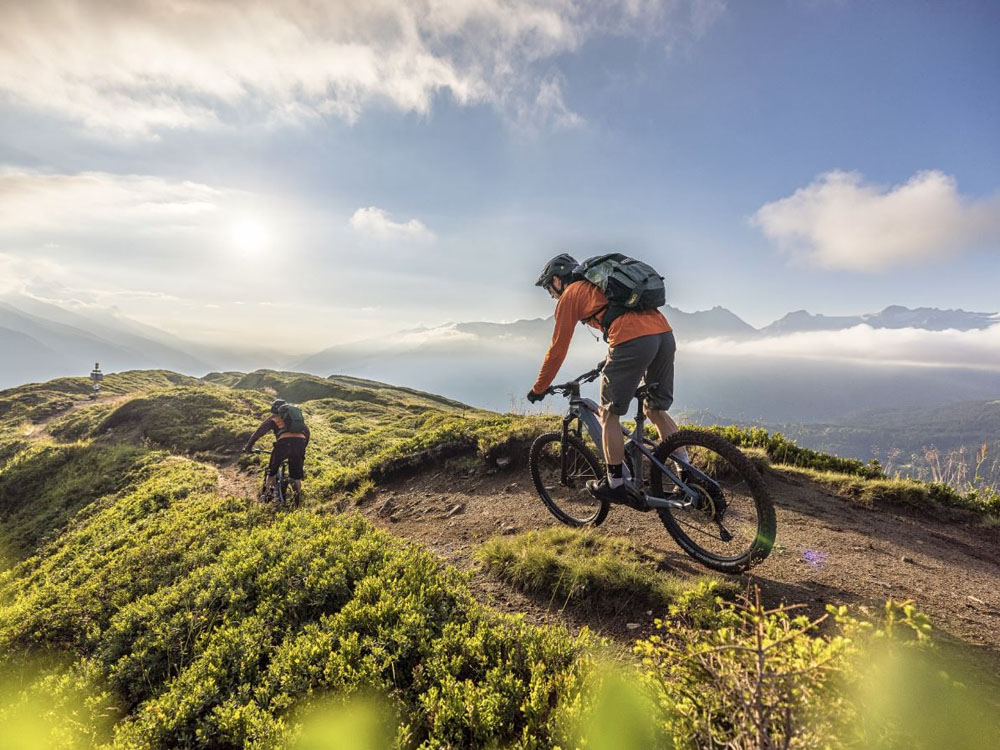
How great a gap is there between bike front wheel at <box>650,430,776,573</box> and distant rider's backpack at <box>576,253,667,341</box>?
66.4 inches

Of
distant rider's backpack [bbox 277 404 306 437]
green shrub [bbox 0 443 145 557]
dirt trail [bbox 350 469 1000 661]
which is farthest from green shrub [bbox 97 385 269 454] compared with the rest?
dirt trail [bbox 350 469 1000 661]

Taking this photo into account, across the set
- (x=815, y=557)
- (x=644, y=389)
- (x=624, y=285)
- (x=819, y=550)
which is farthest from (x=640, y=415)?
(x=819, y=550)

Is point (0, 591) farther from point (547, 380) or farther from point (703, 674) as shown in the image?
point (703, 674)

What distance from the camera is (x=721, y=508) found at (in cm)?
524

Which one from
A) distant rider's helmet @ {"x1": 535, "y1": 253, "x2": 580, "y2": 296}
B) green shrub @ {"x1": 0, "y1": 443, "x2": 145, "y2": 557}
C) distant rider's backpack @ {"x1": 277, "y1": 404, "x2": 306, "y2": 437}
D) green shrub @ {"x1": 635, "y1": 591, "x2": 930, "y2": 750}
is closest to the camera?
green shrub @ {"x1": 635, "y1": 591, "x2": 930, "y2": 750}

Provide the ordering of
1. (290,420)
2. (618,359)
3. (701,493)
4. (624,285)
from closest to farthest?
(701,493), (624,285), (618,359), (290,420)

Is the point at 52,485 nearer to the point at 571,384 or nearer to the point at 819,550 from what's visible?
the point at 571,384

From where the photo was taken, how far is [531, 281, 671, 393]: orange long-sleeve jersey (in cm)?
550

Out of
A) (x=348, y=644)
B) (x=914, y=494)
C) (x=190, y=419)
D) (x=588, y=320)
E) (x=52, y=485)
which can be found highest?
(x=588, y=320)

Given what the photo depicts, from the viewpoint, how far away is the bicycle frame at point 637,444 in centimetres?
539

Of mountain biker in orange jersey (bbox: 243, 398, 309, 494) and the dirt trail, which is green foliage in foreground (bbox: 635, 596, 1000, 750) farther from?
mountain biker in orange jersey (bbox: 243, 398, 309, 494)

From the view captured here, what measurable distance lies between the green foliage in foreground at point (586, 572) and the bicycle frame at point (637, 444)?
85 cm

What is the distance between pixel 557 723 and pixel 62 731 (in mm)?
4780

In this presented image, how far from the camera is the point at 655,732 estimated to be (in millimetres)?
2881
